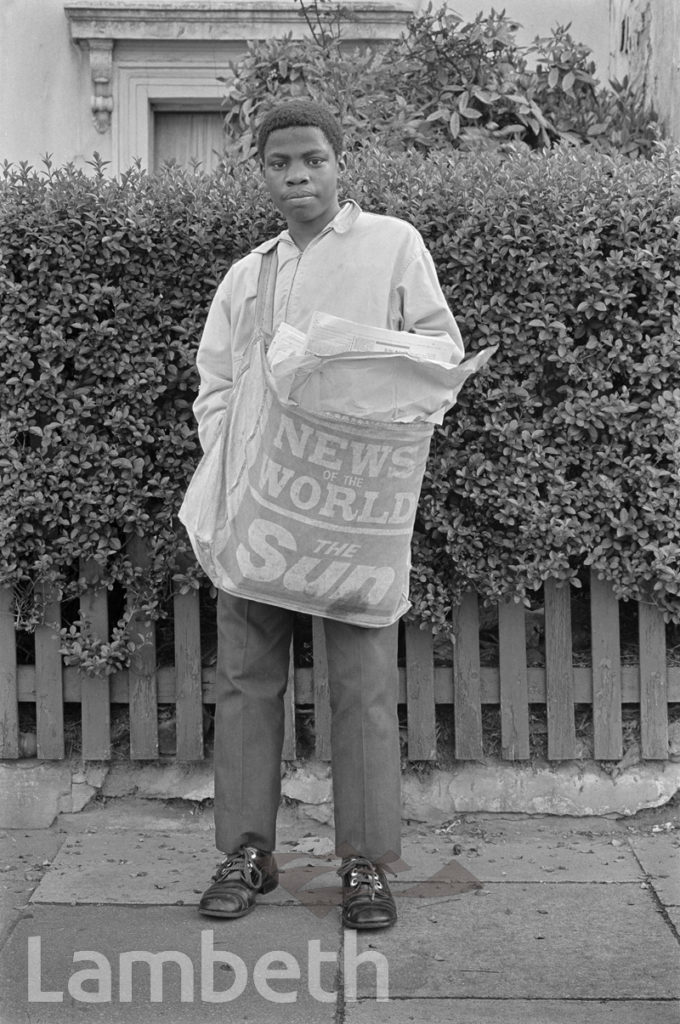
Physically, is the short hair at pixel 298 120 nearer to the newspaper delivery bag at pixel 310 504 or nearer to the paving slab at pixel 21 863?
the newspaper delivery bag at pixel 310 504

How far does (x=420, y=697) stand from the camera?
4098mm

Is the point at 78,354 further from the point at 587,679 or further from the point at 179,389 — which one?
the point at 587,679

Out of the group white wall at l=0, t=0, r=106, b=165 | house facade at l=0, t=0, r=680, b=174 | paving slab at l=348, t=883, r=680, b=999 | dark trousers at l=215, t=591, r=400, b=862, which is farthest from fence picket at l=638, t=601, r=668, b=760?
white wall at l=0, t=0, r=106, b=165

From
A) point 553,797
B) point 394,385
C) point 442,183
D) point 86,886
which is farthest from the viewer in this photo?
point 553,797

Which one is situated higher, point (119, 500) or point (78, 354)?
point (78, 354)

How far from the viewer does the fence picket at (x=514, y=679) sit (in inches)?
161

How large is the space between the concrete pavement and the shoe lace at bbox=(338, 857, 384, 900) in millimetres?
115

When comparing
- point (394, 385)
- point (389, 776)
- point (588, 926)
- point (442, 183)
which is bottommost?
point (588, 926)

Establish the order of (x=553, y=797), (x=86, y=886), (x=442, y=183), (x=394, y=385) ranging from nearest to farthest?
(x=394, y=385), (x=86, y=886), (x=442, y=183), (x=553, y=797)

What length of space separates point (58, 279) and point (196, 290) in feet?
1.46

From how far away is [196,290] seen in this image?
12.8ft

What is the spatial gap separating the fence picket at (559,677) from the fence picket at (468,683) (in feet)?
0.79

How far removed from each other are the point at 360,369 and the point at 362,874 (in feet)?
4.36

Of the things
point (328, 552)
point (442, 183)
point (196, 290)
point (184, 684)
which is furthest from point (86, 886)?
point (442, 183)
